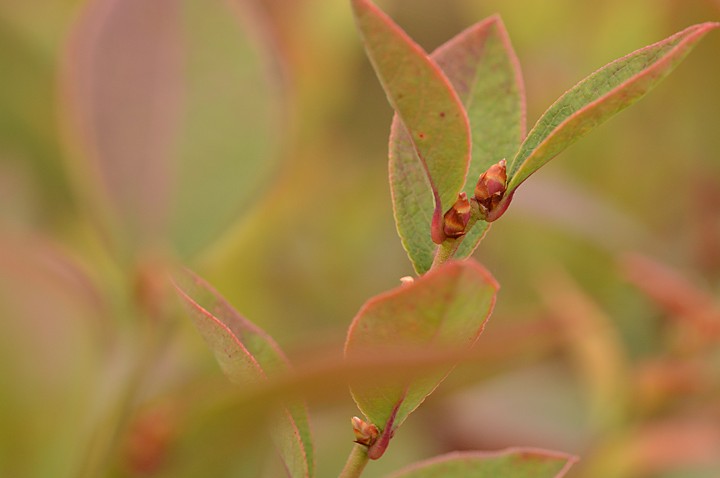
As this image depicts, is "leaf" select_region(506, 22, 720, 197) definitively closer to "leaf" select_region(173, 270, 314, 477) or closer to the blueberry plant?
the blueberry plant

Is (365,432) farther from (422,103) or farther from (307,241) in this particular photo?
(307,241)

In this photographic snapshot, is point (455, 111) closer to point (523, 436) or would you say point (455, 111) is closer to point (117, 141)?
point (117, 141)

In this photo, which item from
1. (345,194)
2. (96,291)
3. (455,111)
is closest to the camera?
(455,111)

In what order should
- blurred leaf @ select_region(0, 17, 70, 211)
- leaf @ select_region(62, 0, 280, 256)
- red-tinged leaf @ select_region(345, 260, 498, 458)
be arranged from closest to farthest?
red-tinged leaf @ select_region(345, 260, 498, 458)
leaf @ select_region(62, 0, 280, 256)
blurred leaf @ select_region(0, 17, 70, 211)

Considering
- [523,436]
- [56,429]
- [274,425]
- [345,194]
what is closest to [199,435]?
[274,425]

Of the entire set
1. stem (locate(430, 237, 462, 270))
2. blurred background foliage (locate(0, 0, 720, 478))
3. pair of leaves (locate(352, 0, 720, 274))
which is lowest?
blurred background foliage (locate(0, 0, 720, 478))

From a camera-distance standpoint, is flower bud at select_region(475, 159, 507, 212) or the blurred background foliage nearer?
flower bud at select_region(475, 159, 507, 212)

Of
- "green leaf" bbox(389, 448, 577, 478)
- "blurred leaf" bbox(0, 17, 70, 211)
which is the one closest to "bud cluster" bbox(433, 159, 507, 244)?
"green leaf" bbox(389, 448, 577, 478)

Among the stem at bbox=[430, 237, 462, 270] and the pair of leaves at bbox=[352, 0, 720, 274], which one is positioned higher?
the pair of leaves at bbox=[352, 0, 720, 274]

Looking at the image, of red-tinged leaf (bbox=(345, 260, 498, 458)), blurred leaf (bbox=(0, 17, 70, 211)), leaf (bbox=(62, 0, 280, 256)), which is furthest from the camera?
blurred leaf (bbox=(0, 17, 70, 211))
